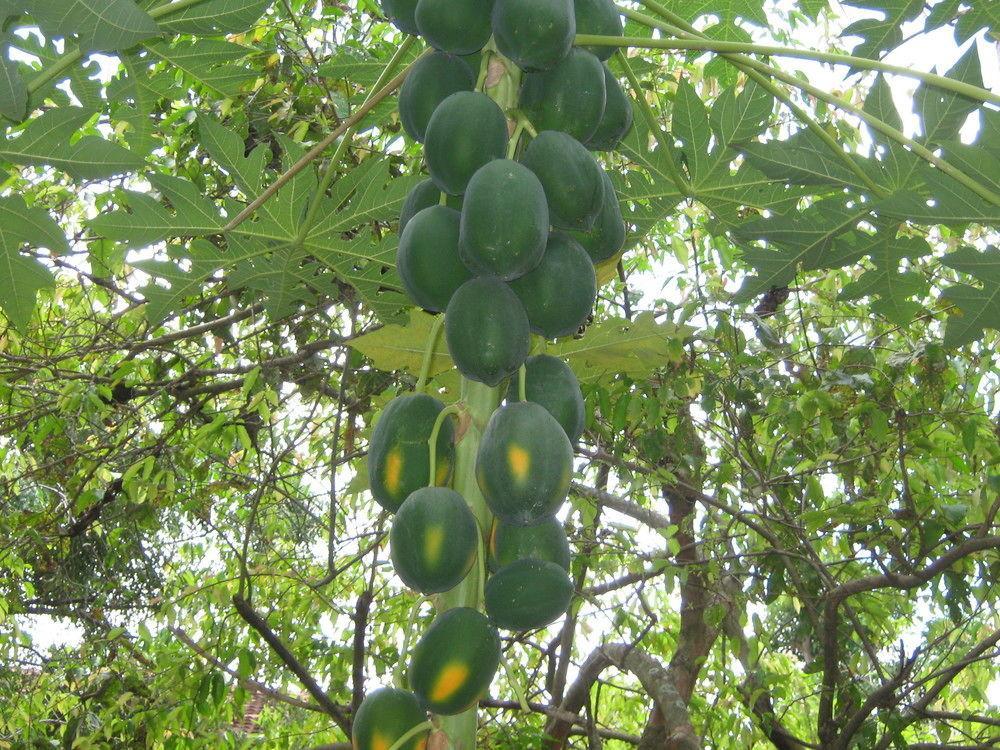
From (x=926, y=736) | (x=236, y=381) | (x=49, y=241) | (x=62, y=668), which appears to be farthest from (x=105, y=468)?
(x=926, y=736)

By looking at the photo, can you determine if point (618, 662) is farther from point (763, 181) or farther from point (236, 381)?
point (763, 181)

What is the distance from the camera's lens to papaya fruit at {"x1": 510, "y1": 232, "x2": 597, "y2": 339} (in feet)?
3.53

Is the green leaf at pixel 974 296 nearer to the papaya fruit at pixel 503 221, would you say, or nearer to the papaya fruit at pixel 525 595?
the papaya fruit at pixel 503 221

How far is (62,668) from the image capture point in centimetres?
554

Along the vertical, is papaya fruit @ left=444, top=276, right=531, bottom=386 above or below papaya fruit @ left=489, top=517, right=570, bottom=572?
above

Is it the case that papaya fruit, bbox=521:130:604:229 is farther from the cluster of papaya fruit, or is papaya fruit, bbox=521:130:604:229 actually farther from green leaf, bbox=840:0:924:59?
green leaf, bbox=840:0:924:59

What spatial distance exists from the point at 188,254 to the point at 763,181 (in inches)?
41.4

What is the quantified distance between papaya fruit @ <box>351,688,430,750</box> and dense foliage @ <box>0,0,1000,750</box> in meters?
0.06

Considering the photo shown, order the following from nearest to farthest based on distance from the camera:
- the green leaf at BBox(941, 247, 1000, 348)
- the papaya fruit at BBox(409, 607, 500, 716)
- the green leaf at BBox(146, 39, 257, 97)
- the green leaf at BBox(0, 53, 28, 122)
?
the papaya fruit at BBox(409, 607, 500, 716), the green leaf at BBox(0, 53, 28, 122), the green leaf at BBox(941, 247, 1000, 348), the green leaf at BBox(146, 39, 257, 97)

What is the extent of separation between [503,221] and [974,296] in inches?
37.9

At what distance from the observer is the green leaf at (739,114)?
1.60 m

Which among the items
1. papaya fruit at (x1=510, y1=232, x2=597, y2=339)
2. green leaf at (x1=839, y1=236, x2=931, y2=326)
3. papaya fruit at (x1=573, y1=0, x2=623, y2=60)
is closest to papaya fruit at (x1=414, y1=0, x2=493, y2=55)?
papaya fruit at (x1=573, y1=0, x2=623, y2=60)

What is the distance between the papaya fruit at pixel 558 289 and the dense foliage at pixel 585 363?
15 cm

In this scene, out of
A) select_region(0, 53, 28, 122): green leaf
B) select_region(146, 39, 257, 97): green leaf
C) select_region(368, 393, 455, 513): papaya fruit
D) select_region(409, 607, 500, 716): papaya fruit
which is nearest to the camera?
select_region(409, 607, 500, 716): papaya fruit
